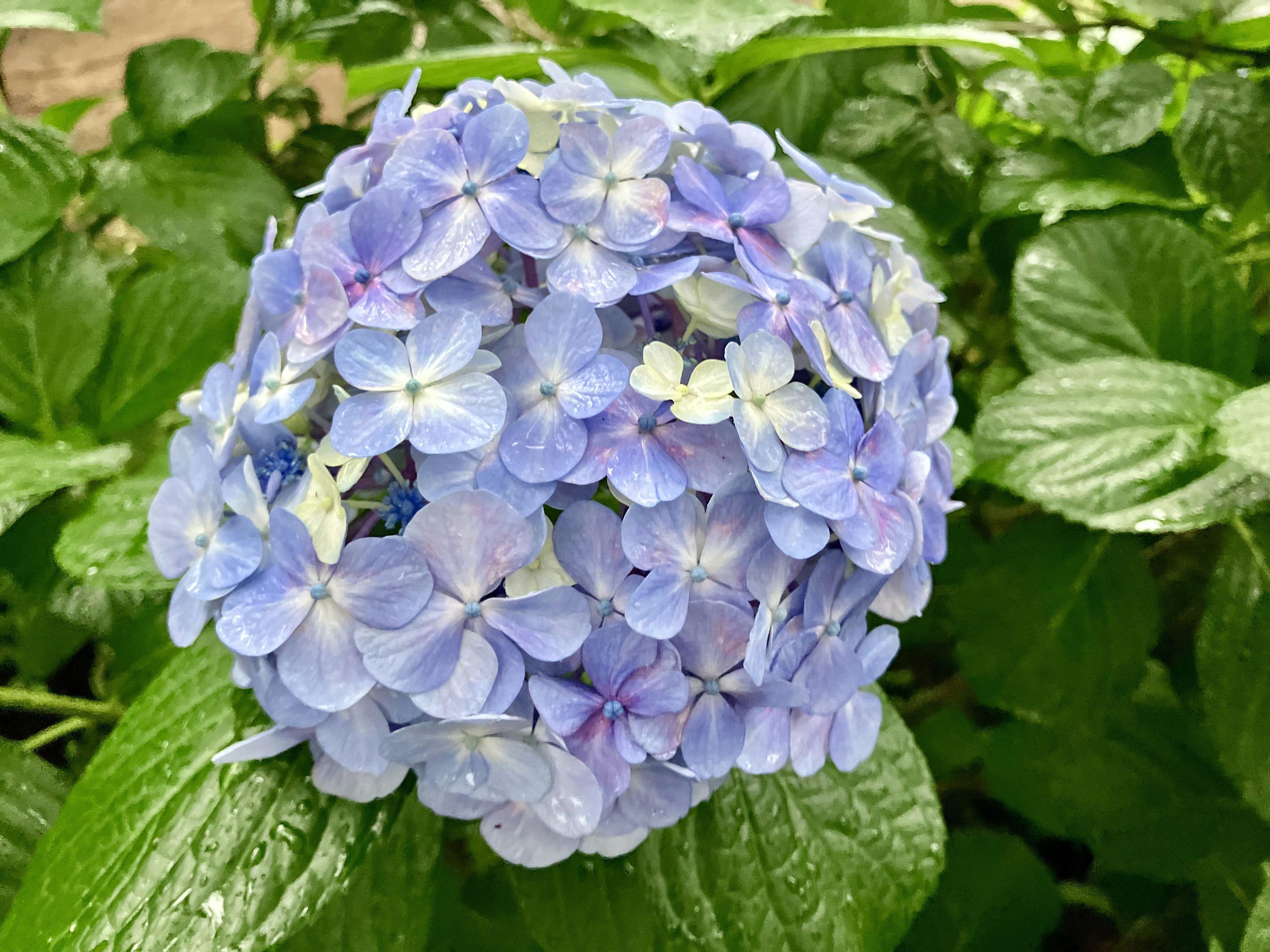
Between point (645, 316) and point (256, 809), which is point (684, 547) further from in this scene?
point (256, 809)

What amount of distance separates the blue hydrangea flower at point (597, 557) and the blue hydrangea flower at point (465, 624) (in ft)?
0.04

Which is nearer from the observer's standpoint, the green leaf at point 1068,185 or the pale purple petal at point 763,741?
the pale purple petal at point 763,741

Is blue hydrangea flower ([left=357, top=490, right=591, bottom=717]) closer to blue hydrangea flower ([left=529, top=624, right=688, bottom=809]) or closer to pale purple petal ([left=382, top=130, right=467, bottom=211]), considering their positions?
blue hydrangea flower ([left=529, top=624, right=688, bottom=809])

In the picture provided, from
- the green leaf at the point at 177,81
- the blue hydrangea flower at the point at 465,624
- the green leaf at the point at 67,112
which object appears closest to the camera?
the blue hydrangea flower at the point at 465,624

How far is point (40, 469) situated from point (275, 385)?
9.0 inches

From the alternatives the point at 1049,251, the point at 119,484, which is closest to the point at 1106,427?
the point at 1049,251

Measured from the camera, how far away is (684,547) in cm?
30

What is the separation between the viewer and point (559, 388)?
0.29 metres

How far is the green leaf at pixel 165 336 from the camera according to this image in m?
0.56

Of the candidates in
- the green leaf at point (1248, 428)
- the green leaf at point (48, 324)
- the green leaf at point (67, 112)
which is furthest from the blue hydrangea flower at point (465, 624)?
the green leaf at point (67, 112)

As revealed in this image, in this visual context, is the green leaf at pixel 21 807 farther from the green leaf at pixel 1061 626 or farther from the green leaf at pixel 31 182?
the green leaf at pixel 1061 626

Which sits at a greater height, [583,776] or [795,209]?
[795,209]

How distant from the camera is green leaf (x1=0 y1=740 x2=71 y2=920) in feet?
1.56

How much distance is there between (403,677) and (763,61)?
0.50 metres
